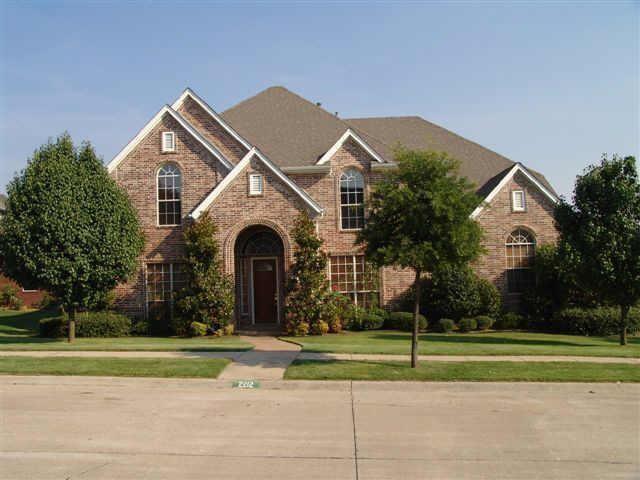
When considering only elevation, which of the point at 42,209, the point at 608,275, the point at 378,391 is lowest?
the point at 378,391

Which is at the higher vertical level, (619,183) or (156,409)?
(619,183)

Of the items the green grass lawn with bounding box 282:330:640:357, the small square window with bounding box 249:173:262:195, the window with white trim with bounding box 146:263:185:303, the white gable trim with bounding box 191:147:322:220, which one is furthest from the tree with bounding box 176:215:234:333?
the green grass lawn with bounding box 282:330:640:357

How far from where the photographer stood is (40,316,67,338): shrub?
68.5ft

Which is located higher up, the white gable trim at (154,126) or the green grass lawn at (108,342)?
the white gable trim at (154,126)

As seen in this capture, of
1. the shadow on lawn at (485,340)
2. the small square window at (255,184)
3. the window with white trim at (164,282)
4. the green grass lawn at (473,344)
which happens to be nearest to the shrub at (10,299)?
the window with white trim at (164,282)

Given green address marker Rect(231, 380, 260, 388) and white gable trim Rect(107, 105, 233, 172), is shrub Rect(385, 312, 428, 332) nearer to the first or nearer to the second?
white gable trim Rect(107, 105, 233, 172)

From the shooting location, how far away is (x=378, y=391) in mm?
10727

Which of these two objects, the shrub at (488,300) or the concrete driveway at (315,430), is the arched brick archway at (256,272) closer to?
the shrub at (488,300)

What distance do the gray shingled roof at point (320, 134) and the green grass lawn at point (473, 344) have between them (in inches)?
287

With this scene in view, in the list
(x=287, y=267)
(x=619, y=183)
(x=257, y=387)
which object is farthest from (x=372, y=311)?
(x=257, y=387)

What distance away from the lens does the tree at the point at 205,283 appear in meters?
20.1

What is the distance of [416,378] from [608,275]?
9.26 metres

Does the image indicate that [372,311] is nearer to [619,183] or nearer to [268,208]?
[268,208]

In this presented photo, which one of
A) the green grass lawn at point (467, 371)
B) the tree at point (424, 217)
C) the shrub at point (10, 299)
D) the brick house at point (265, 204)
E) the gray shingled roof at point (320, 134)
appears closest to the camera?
the green grass lawn at point (467, 371)
